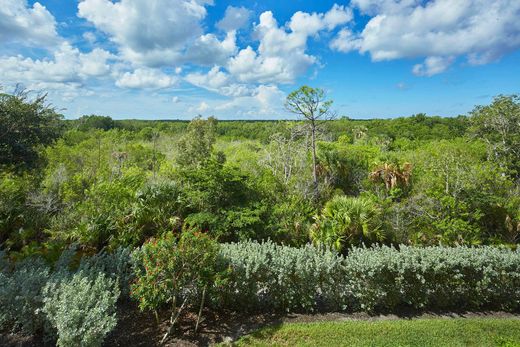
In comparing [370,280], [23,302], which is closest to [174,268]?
[23,302]

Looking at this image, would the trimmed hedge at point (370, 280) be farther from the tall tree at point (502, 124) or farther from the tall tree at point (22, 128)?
the tall tree at point (502, 124)

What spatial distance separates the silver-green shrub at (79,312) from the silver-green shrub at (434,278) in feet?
13.9

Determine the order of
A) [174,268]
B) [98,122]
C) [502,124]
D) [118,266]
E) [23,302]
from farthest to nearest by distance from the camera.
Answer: [98,122]
[502,124]
[118,266]
[174,268]
[23,302]

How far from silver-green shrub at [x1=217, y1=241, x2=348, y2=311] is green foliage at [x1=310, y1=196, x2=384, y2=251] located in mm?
2612

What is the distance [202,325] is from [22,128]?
7073mm

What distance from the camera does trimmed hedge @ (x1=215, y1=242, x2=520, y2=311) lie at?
570cm

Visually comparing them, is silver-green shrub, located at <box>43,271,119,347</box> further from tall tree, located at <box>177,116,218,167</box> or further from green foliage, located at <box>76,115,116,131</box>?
green foliage, located at <box>76,115,116,131</box>

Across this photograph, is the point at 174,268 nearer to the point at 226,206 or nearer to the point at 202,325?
the point at 202,325

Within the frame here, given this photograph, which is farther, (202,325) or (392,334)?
(202,325)

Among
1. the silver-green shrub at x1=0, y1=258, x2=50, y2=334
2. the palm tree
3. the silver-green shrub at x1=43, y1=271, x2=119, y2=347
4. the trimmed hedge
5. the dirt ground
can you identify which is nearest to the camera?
the silver-green shrub at x1=43, y1=271, x2=119, y2=347

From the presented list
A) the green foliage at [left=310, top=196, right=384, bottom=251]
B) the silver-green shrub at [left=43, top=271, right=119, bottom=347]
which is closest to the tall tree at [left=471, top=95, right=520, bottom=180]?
the green foliage at [left=310, top=196, right=384, bottom=251]

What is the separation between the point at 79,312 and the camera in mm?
4156

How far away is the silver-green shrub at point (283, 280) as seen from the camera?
5637 mm

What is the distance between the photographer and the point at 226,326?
5422 mm
